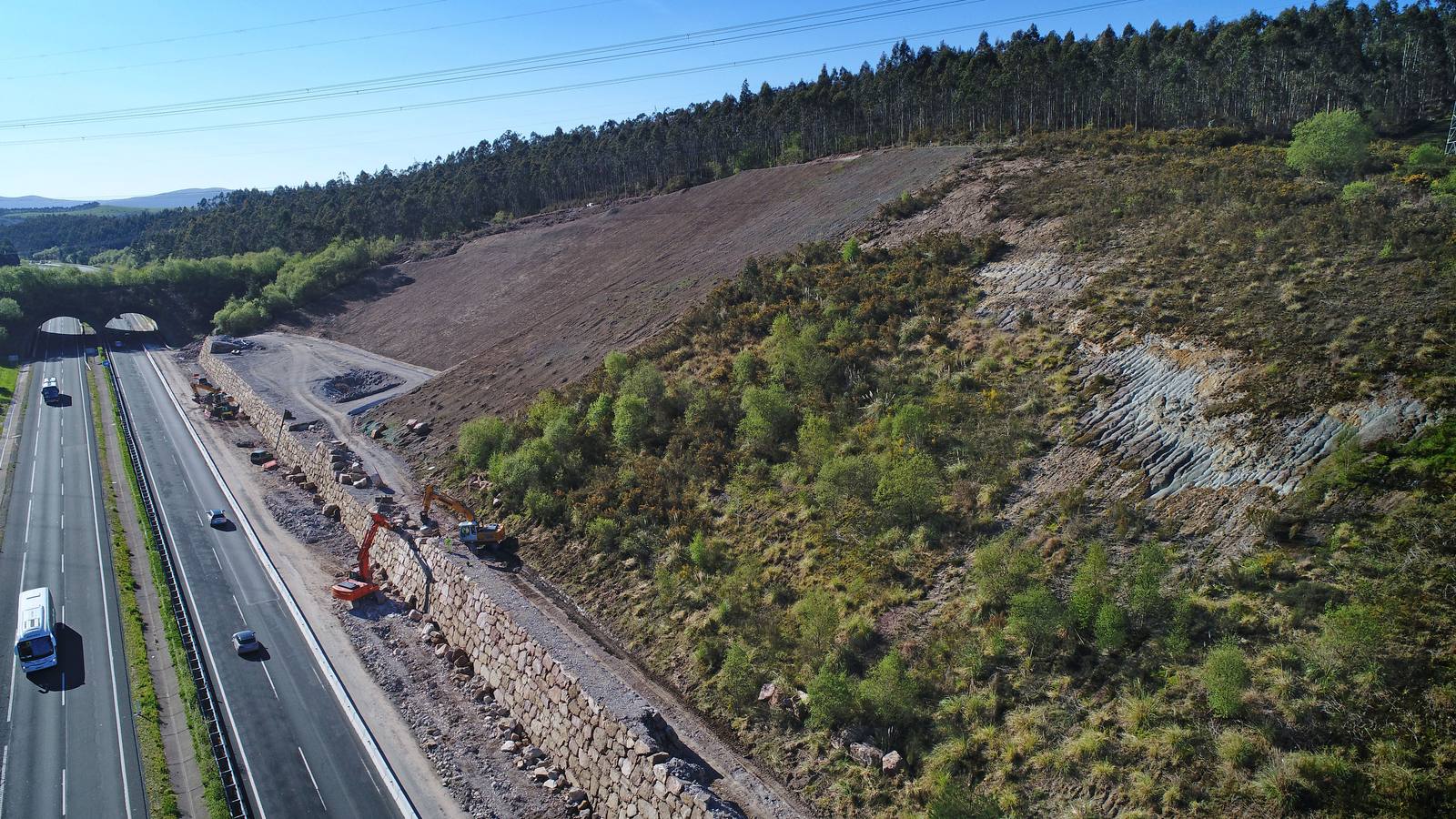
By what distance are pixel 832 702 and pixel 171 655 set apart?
2364 cm

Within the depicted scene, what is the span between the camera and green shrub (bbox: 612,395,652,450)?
36.0m

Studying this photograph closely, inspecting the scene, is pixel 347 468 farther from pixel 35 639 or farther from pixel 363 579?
pixel 35 639

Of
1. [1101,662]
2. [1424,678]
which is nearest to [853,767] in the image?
[1101,662]

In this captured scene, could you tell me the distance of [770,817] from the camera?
1830 centimetres

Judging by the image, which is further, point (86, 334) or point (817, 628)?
Answer: point (86, 334)

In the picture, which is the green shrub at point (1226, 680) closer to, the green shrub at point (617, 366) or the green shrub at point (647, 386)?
the green shrub at point (647, 386)

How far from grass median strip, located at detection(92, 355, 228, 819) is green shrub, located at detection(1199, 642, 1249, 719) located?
23.6m

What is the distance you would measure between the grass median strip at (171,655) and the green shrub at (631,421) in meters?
18.2

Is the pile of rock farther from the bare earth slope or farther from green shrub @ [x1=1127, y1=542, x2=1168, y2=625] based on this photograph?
green shrub @ [x1=1127, y1=542, x2=1168, y2=625]

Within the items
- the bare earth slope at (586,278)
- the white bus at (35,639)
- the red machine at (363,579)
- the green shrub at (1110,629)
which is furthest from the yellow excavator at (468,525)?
the green shrub at (1110,629)

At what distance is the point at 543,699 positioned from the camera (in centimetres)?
2320

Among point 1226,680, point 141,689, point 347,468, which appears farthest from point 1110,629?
point 347,468

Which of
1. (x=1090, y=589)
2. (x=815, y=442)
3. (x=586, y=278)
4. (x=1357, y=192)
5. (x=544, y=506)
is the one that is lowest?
(x=544, y=506)

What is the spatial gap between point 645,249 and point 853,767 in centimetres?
5774
